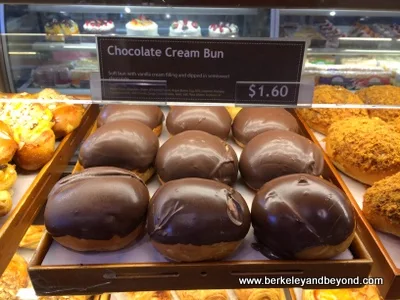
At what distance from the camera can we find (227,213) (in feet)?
2.76

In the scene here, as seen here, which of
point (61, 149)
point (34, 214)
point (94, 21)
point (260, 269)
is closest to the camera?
point (260, 269)

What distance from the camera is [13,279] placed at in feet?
4.18

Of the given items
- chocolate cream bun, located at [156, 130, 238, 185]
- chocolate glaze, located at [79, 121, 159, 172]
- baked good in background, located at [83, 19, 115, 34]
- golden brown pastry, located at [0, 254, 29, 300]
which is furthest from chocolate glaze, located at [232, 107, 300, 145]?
baked good in background, located at [83, 19, 115, 34]

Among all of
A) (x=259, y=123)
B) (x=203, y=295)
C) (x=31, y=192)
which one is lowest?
(x=203, y=295)

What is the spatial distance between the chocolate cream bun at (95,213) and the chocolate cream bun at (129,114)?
0.43 metres

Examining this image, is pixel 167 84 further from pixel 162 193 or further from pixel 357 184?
pixel 357 184

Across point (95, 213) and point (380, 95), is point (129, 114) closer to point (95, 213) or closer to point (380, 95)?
point (95, 213)

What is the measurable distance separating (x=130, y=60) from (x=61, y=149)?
0.64m

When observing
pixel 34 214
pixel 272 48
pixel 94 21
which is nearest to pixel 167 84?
pixel 272 48

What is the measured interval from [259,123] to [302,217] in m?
0.50

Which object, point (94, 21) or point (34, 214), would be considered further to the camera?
point (94, 21)

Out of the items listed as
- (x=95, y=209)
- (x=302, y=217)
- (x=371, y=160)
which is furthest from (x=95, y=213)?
(x=371, y=160)

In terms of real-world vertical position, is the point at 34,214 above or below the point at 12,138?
below

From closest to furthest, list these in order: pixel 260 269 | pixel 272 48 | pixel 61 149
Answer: pixel 272 48 → pixel 260 269 → pixel 61 149
